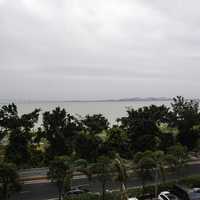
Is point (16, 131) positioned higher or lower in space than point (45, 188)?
higher

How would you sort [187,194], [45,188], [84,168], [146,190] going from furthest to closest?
[45,188], [84,168], [146,190], [187,194]

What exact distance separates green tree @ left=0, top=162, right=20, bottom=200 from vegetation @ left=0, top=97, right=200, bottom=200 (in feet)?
15.6

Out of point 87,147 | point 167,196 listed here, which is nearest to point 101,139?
point 87,147

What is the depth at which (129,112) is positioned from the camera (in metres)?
42.6

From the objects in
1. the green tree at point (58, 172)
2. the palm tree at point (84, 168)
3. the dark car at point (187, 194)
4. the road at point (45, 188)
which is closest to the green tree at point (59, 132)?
the road at point (45, 188)

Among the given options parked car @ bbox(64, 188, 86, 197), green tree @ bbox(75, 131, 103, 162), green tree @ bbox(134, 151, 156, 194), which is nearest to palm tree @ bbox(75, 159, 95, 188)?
parked car @ bbox(64, 188, 86, 197)

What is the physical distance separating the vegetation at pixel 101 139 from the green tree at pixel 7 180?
15.6 feet

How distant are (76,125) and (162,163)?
11596 mm

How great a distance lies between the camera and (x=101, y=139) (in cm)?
3766

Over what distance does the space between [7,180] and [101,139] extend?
14.6 m

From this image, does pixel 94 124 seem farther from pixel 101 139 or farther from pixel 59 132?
pixel 59 132

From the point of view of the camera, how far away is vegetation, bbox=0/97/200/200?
100 feet

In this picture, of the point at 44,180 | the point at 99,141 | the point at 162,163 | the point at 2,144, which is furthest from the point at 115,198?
the point at 2,144

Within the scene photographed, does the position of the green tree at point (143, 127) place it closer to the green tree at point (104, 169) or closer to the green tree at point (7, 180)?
the green tree at point (104, 169)
